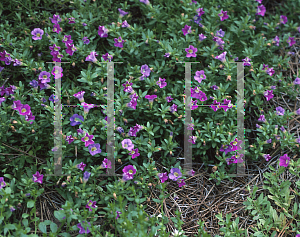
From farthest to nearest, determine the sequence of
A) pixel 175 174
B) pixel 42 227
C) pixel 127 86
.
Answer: pixel 127 86, pixel 175 174, pixel 42 227

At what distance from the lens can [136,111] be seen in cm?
301

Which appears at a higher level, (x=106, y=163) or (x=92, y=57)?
(x=92, y=57)

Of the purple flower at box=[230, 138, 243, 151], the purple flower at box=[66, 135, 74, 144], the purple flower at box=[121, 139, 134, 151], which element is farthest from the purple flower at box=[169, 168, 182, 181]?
the purple flower at box=[66, 135, 74, 144]

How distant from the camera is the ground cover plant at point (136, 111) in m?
2.56

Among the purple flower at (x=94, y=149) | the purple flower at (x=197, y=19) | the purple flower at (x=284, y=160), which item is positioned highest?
the purple flower at (x=197, y=19)

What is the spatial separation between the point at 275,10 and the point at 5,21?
346cm

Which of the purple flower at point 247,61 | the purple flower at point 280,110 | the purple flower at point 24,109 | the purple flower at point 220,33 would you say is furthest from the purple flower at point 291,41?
the purple flower at point 24,109

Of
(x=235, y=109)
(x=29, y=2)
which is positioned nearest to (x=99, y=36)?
(x=29, y=2)

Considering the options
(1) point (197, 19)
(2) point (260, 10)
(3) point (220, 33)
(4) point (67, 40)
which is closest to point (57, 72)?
(4) point (67, 40)

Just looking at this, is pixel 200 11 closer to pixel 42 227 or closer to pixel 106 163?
pixel 106 163

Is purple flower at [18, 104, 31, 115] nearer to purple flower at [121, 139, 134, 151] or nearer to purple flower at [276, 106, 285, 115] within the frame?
purple flower at [121, 139, 134, 151]

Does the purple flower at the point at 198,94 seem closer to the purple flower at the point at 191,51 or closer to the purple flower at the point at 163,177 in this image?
the purple flower at the point at 191,51

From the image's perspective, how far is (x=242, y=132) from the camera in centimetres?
300

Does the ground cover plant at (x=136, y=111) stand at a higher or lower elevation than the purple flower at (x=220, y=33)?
lower
